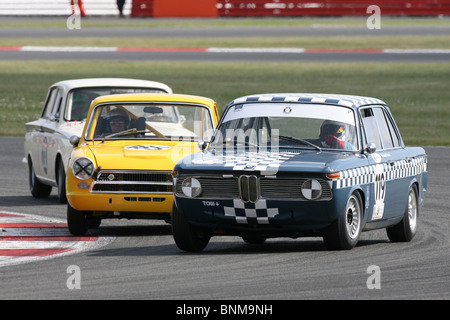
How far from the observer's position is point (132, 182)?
36.8ft

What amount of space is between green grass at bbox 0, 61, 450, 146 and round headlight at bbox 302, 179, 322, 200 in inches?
623

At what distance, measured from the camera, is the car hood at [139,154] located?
1129 cm

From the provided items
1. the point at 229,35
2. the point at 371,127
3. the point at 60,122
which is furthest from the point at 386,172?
the point at 229,35

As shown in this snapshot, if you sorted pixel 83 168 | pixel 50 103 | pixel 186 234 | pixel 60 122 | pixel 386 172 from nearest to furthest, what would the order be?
pixel 186 234 → pixel 386 172 → pixel 83 168 → pixel 60 122 → pixel 50 103

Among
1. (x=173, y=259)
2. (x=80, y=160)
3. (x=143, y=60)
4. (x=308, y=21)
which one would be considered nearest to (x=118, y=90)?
(x=80, y=160)

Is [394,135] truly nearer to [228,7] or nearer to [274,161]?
[274,161]

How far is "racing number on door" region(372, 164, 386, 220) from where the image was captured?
10.2 m

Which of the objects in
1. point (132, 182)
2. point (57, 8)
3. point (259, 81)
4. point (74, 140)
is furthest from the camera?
point (57, 8)

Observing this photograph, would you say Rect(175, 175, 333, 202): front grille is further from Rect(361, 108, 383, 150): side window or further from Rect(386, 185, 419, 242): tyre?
Rect(386, 185, 419, 242): tyre

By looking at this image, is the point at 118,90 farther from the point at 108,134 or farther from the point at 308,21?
the point at 308,21

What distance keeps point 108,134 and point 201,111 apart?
1.09m

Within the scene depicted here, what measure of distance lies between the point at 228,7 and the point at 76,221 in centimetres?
3829

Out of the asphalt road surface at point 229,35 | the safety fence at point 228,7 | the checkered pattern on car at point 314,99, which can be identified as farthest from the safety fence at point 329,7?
the checkered pattern on car at point 314,99

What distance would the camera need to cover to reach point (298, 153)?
10.0 metres
